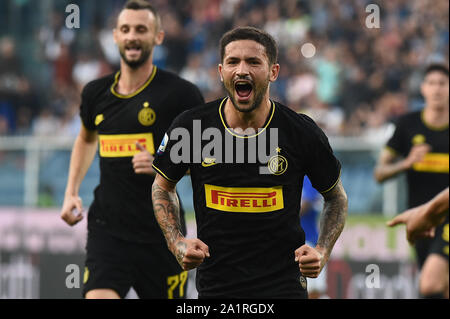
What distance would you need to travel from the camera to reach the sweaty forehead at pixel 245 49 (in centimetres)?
496

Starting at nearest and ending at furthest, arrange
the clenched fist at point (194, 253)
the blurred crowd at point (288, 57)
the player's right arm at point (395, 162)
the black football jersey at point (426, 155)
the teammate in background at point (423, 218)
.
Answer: the clenched fist at point (194, 253)
the teammate in background at point (423, 218)
the player's right arm at point (395, 162)
the black football jersey at point (426, 155)
the blurred crowd at point (288, 57)

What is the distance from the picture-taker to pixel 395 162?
9328 mm

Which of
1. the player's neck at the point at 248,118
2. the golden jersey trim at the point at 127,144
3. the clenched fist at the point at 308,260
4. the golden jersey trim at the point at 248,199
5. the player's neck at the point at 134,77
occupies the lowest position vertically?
the clenched fist at the point at 308,260

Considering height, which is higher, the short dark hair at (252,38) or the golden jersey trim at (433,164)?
the short dark hair at (252,38)

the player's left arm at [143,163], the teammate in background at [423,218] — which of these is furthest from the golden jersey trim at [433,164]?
the player's left arm at [143,163]

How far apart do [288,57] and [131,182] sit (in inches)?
360

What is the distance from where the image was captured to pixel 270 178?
200 inches

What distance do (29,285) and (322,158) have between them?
8.26 m

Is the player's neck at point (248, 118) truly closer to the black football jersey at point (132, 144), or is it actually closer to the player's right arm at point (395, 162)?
the black football jersey at point (132, 144)

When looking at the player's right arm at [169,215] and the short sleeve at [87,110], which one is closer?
the player's right arm at [169,215]

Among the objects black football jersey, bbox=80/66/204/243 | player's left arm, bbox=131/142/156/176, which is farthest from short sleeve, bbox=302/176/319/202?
player's left arm, bbox=131/142/156/176

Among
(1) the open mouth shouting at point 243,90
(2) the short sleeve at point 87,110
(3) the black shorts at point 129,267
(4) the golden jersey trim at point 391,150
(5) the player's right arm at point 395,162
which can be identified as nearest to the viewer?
(1) the open mouth shouting at point 243,90

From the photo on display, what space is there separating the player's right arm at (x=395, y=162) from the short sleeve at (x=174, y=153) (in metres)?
3.84

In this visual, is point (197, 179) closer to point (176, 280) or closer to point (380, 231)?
point (176, 280)
